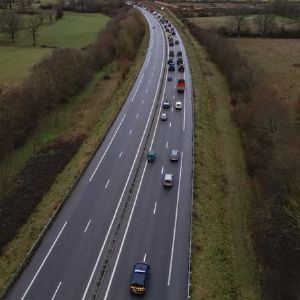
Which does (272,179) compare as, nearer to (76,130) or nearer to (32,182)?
(32,182)

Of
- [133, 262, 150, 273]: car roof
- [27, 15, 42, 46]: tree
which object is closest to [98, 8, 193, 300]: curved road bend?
[133, 262, 150, 273]: car roof

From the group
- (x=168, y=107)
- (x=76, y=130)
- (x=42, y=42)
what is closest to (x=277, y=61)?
(x=168, y=107)

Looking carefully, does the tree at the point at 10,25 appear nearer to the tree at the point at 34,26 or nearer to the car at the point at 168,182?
the tree at the point at 34,26

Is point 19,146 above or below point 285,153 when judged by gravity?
below

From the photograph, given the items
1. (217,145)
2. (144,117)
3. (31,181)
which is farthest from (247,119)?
(31,181)

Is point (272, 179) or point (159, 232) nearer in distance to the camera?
point (159, 232)

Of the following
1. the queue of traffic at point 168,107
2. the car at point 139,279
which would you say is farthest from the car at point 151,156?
the car at point 139,279

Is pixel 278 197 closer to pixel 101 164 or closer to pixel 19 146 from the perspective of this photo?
pixel 101 164
